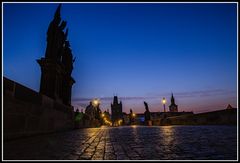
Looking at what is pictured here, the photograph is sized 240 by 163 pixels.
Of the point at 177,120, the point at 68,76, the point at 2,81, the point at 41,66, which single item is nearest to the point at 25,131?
the point at 2,81

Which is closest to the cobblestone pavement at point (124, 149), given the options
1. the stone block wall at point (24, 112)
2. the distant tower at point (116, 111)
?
the stone block wall at point (24, 112)

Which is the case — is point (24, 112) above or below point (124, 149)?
above

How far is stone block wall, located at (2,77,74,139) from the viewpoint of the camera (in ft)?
16.5

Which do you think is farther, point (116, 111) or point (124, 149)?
point (116, 111)

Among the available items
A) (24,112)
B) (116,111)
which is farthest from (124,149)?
(116,111)

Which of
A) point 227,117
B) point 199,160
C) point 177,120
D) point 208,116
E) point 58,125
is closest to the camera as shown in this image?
point 199,160

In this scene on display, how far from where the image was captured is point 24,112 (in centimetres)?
600

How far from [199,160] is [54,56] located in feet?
28.9

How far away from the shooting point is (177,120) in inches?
844

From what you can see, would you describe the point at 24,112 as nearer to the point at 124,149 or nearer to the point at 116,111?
the point at 124,149

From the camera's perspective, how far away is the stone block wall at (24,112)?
5016 millimetres

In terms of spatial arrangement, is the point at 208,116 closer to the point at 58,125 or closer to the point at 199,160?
the point at 58,125

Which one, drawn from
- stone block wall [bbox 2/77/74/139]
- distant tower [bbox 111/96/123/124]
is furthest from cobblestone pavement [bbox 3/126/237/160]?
distant tower [bbox 111/96/123/124]

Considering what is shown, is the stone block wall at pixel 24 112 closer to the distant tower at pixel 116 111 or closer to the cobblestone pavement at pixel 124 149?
the cobblestone pavement at pixel 124 149
